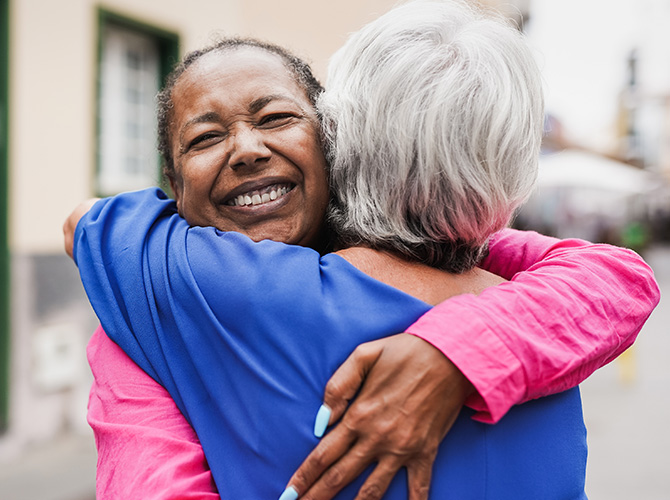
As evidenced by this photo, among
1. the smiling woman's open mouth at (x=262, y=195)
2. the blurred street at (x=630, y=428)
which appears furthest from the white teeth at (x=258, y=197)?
the blurred street at (x=630, y=428)

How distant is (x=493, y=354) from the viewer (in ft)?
3.64

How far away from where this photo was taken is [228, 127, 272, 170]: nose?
144 centimetres

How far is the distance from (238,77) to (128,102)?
14.0 ft

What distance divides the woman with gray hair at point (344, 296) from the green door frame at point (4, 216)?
3.42 meters

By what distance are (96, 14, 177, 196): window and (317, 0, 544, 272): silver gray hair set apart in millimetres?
3950

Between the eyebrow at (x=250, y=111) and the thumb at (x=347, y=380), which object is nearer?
the thumb at (x=347, y=380)

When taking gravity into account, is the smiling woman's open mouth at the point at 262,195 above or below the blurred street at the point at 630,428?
above

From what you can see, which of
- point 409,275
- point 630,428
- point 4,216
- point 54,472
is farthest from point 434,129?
point 630,428

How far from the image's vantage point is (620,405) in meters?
6.57

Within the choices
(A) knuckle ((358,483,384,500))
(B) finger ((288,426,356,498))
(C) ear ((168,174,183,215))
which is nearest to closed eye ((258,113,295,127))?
(C) ear ((168,174,183,215))

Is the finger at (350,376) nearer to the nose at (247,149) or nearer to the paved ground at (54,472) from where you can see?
the nose at (247,149)

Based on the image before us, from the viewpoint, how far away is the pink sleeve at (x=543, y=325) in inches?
43.7

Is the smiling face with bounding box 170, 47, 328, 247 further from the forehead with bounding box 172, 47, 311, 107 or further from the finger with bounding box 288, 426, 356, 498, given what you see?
the finger with bounding box 288, 426, 356, 498

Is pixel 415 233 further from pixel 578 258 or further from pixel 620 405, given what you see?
pixel 620 405
